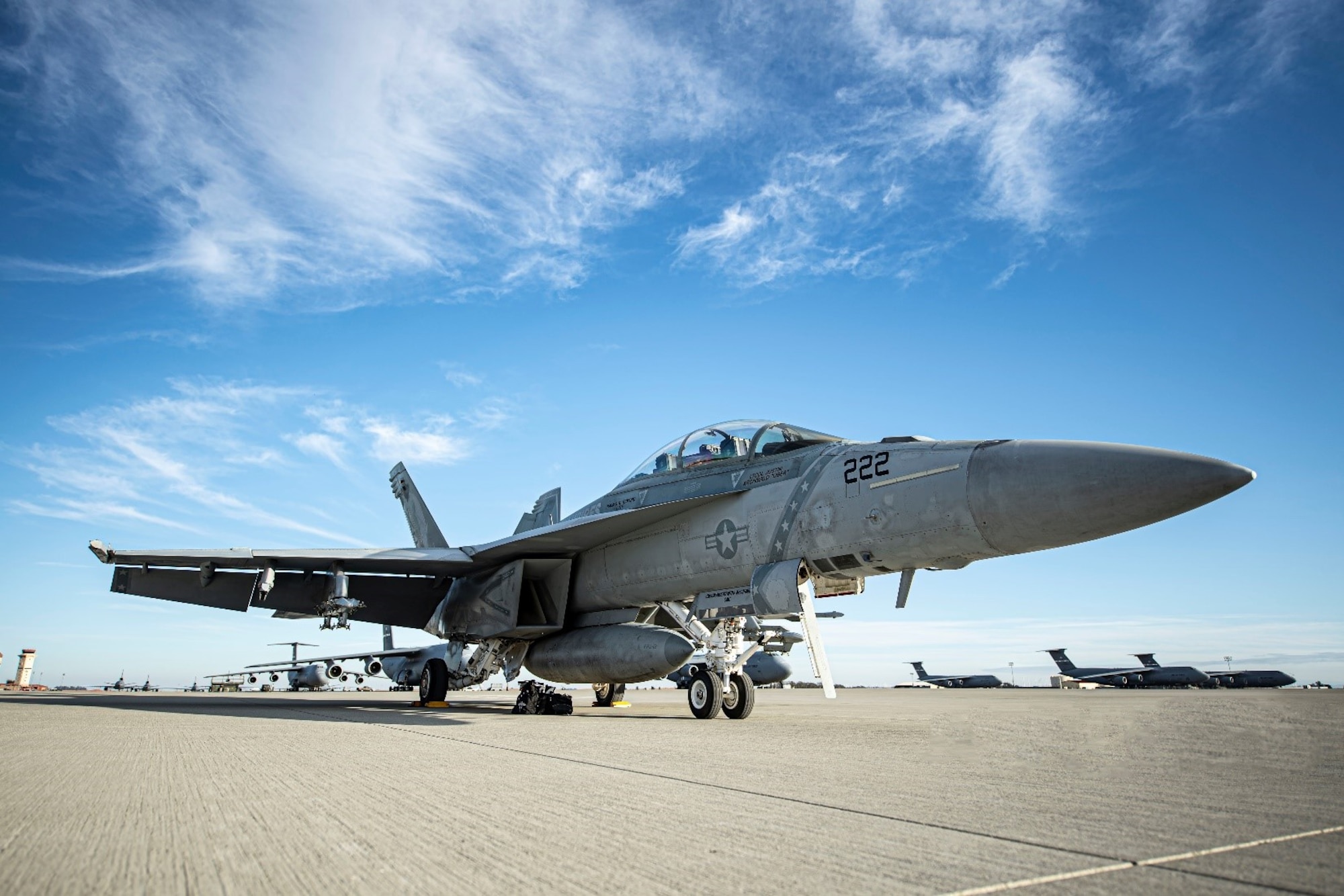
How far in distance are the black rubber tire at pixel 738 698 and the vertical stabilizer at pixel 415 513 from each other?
1006cm

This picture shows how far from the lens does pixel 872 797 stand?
331 cm

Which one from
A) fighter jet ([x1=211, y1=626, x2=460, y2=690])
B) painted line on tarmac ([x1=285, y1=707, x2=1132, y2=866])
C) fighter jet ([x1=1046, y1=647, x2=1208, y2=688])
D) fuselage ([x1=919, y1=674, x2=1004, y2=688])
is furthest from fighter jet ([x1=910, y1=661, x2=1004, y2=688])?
painted line on tarmac ([x1=285, y1=707, x2=1132, y2=866])

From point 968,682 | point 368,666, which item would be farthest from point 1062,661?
point 368,666

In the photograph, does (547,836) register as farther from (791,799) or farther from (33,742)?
(33,742)

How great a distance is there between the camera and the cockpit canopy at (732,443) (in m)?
9.56

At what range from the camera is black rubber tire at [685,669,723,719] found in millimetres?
9594

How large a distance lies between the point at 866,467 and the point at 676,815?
19.0 feet

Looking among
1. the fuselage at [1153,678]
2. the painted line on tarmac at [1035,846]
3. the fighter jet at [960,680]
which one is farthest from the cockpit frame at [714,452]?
the fighter jet at [960,680]

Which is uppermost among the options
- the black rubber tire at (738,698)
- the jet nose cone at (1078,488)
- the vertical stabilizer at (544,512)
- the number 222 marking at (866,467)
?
the vertical stabilizer at (544,512)

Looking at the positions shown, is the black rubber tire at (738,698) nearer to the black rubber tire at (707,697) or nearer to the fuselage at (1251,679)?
the black rubber tire at (707,697)

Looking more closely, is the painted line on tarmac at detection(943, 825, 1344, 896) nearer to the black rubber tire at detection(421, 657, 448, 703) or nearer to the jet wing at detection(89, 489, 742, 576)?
the jet wing at detection(89, 489, 742, 576)

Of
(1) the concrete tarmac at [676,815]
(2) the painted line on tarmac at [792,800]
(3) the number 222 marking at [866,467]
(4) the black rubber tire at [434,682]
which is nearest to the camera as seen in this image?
(1) the concrete tarmac at [676,815]

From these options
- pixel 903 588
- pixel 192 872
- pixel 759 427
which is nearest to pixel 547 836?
pixel 192 872

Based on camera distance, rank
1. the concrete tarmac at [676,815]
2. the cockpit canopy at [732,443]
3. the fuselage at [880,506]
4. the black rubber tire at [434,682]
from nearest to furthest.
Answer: the concrete tarmac at [676,815]
the fuselage at [880,506]
the cockpit canopy at [732,443]
the black rubber tire at [434,682]
